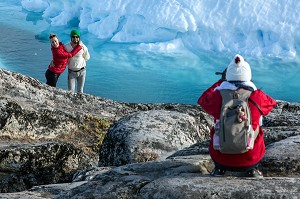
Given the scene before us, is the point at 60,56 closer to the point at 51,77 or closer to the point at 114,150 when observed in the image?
the point at 51,77

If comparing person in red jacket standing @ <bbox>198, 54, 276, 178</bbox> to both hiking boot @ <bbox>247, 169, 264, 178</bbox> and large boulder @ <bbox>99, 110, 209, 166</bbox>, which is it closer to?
hiking boot @ <bbox>247, 169, 264, 178</bbox>

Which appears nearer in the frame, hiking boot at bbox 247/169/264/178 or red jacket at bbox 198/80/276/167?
red jacket at bbox 198/80/276/167

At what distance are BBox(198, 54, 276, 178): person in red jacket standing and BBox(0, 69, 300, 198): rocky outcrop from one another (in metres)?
0.12

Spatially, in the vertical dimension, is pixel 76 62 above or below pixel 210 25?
below

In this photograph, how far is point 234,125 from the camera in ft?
12.4

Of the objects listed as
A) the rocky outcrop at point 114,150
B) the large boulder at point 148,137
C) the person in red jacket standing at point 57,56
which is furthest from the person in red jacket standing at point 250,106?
the person in red jacket standing at point 57,56

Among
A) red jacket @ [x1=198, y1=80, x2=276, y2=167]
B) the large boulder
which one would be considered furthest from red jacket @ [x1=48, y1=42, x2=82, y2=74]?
red jacket @ [x1=198, y1=80, x2=276, y2=167]

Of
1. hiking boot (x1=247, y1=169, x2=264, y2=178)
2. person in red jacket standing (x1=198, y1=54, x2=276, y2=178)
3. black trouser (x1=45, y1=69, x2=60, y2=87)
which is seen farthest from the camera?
black trouser (x1=45, y1=69, x2=60, y2=87)

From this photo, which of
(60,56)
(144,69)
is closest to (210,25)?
(144,69)

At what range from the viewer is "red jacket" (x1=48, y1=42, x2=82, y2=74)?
8.97 metres

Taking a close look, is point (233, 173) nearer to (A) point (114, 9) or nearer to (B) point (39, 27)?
(A) point (114, 9)

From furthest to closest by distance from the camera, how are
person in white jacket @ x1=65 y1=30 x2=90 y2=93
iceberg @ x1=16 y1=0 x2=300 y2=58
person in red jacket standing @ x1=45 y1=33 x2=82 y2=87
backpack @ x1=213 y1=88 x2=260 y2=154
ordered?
iceberg @ x1=16 y1=0 x2=300 y2=58
person in white jacket @ x1=65 y1=30 x2=90 y2=93
person in red jacket standing @ x1=45 y1=33 x2=82 y2=87
backpack @ x1=213 y1=88 x2=260 y2=154

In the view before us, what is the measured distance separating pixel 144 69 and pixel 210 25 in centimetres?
402

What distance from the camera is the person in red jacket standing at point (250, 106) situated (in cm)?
391
